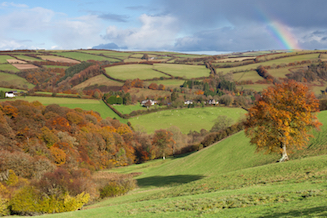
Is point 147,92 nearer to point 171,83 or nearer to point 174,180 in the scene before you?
point 171,83

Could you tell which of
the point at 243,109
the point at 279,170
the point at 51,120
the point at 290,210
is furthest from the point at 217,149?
the point at 243,109

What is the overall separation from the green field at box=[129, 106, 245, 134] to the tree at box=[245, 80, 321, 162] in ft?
262

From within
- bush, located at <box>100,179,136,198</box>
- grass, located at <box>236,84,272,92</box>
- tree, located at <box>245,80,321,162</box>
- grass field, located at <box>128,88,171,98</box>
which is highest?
grass, located at <box>236,84,272,92</box>

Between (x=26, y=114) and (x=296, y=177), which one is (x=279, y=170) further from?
(x=26, y=114)

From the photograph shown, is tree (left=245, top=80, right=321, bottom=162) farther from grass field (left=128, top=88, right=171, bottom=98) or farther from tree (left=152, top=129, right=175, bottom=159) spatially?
grass field (left=128, top=88, right=171, bottom=98)

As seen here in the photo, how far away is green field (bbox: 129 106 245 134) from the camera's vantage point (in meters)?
117

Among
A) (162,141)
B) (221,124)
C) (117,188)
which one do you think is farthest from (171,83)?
(117,188)

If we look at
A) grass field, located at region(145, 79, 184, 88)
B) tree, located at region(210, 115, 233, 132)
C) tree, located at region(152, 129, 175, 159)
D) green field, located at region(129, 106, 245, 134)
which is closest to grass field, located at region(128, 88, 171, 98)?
grass field, located at region(145, 79, 184, 88)

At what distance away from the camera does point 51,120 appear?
73688 mm

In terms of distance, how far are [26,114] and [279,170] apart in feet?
219

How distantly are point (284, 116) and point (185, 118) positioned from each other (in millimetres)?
96937

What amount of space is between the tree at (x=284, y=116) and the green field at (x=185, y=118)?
80007 millimetres

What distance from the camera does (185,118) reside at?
127 m

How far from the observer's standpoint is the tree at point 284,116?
30.1 metres
